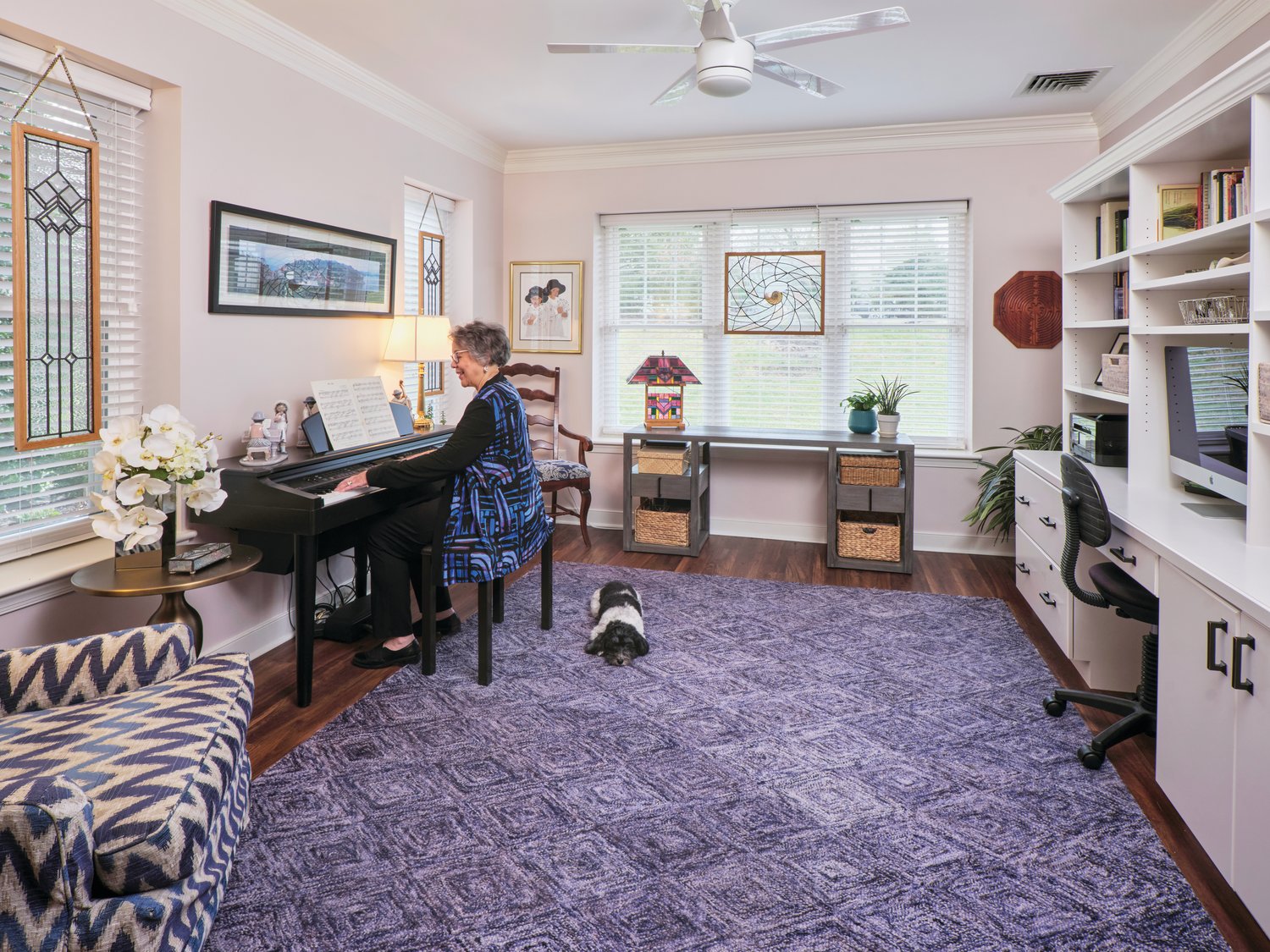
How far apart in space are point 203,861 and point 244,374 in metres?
2.21

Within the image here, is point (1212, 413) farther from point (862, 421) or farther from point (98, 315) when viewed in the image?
point (98, 315)

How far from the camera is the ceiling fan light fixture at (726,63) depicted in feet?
9.14

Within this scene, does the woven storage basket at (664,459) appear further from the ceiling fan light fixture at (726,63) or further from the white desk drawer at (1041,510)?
the ceiling fan light fixture at (726,63)

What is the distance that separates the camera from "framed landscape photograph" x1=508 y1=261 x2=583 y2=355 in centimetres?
553

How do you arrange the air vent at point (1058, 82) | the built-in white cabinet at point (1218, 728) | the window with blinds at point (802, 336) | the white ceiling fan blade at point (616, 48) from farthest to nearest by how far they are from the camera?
the window with blinds at point (802, 336) < the air vent at point (1058, 82) < the white ceiling fan blade at point (616, 48) < the built-in white cabinet at point (1218, 728)

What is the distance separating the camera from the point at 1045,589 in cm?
335

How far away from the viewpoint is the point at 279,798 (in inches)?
89.0

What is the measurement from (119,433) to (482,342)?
130 cm

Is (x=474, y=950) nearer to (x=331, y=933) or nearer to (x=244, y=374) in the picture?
(x=331, y=933)

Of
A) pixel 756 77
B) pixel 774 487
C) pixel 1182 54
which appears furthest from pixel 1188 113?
pixel 774 487

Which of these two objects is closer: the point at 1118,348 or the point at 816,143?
the point at 1118,348

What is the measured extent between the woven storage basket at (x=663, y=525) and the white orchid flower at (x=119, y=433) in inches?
121

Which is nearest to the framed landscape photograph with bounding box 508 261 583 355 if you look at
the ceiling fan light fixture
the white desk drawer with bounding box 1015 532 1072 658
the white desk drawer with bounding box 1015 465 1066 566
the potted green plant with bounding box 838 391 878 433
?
the potted green plant with bounding box 838 391 878 433

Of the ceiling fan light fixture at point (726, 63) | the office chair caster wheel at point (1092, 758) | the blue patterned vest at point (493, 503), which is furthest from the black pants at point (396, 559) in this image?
the office chair caster wheel at point (1092, 758)
